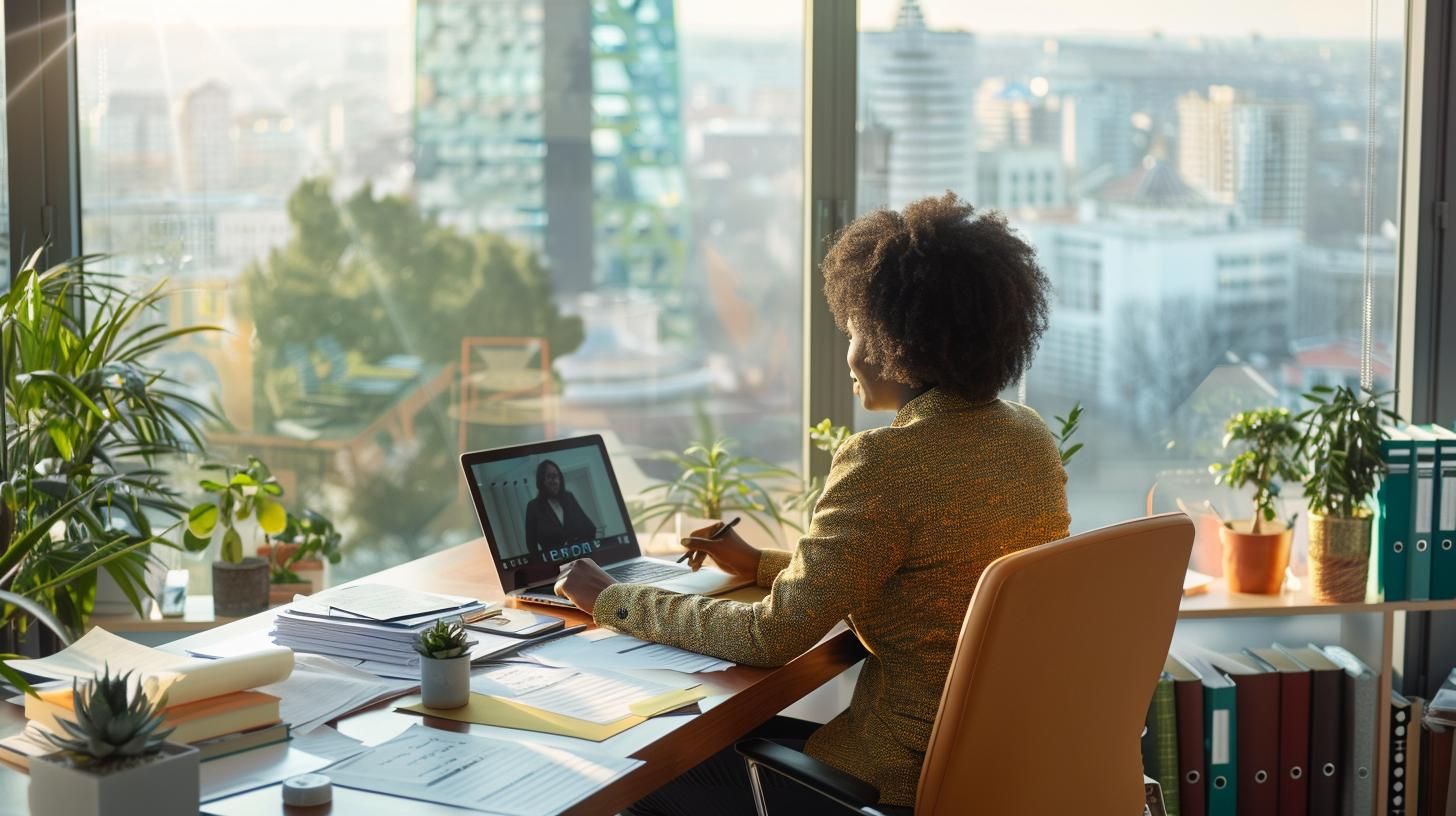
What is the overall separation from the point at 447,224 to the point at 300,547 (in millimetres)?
823

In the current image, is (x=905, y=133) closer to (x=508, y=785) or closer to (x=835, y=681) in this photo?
(x=835, y=681)

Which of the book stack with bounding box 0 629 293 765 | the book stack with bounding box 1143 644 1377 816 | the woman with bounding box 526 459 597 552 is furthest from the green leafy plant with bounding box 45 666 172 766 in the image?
the book stack with bounding box 1143 644 1377 816

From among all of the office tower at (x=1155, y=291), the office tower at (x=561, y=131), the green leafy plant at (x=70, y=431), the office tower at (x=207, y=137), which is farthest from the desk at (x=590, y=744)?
the office tower at (x=1155, y=291)

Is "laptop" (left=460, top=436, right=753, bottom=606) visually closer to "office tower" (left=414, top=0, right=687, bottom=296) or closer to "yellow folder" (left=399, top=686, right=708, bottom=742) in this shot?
"yellow folder" (left=399, top=686, right=708, bottom=742)

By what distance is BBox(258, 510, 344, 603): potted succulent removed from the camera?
10.1 feet

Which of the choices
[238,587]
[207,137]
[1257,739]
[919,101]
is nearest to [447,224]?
[207,137]

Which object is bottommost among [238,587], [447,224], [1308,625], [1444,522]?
[1308,625]

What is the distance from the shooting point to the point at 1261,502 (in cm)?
320

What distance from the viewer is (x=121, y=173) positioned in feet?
10.7

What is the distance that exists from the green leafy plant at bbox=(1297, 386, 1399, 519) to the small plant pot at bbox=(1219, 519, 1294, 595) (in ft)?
0.38

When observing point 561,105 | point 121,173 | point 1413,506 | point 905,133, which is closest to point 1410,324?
→ point 1413,506

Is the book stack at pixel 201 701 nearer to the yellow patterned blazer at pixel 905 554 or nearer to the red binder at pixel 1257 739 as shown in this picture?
the yellow patterned blazer at pixel 905 554

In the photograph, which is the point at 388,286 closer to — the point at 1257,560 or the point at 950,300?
the point at 950,300

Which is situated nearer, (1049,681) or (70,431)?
(1049,681)
